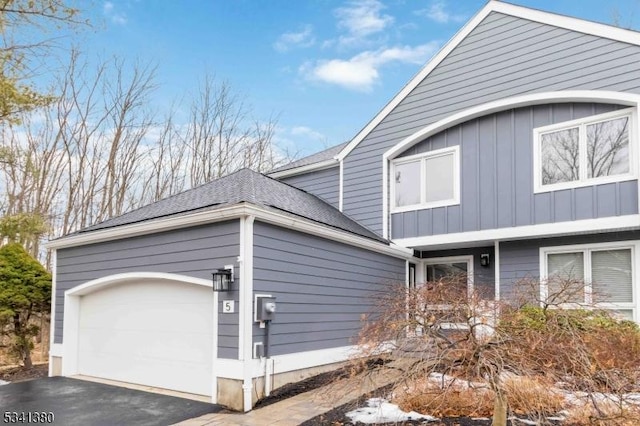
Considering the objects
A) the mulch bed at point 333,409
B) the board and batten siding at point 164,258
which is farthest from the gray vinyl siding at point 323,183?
the board and batten siding at point 164,258

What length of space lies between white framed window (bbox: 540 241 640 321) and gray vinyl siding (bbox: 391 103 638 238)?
0.74 m

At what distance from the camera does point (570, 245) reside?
9.16 m

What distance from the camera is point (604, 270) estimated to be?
885cm

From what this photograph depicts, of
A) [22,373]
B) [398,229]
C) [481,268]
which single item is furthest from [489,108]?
[22,373]

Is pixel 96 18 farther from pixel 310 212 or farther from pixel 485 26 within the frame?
pixel 485 26

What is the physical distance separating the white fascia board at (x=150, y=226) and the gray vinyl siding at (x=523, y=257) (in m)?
5.58

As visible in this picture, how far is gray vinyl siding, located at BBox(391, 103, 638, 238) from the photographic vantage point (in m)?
8.67

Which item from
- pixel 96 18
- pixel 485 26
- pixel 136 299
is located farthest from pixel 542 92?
pixel 136 299

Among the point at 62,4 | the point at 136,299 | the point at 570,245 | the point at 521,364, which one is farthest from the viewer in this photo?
the point at 570,245

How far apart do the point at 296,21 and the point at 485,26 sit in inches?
309

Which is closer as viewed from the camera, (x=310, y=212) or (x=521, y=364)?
(x=521, y=364)

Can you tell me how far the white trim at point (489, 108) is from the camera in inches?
335

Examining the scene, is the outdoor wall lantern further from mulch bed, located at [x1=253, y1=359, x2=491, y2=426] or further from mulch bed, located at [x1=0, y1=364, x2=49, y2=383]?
mulch bed, located at [x1=0, y1=364, x2=49, y2=383]

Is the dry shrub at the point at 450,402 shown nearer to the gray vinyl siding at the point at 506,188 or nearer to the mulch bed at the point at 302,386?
the mulch bed at the point at 302,386
